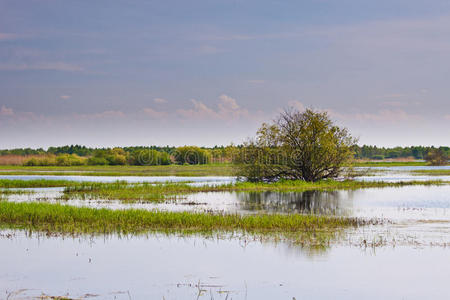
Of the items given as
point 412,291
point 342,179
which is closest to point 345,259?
point 412,291

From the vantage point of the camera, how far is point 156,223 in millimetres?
19703

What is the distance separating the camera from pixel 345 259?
1366cm

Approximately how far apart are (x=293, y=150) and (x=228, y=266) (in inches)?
1193

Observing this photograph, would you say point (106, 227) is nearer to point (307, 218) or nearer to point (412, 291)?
point (307, 218)

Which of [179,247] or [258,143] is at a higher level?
[258,143]

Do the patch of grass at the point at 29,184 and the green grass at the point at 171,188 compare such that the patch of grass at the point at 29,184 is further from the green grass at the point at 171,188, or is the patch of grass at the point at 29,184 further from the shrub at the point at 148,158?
the shrub at the point at 148,158

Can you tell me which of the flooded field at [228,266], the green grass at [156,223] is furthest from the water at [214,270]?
the green grass at [156,223]

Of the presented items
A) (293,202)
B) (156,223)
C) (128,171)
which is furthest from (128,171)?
(156,223)

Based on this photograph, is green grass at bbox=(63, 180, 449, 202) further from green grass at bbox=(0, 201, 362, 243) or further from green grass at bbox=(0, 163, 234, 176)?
green grass at bbox=(0, 163, 234, 176)

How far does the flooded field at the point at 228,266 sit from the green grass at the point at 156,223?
3.18ft

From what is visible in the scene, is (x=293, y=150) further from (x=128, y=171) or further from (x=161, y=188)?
(x=128, y=171)

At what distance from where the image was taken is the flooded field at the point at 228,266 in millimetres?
10984

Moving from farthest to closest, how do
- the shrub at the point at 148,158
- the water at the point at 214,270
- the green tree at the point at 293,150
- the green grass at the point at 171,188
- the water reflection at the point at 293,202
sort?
the shrub at the point at 148,158
the green tree at the point at 293,150
the green grass at the point at 171,188
the water reflection at the point at 293,202
the water at the point at 214,270

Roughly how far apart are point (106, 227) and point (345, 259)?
8958mm
